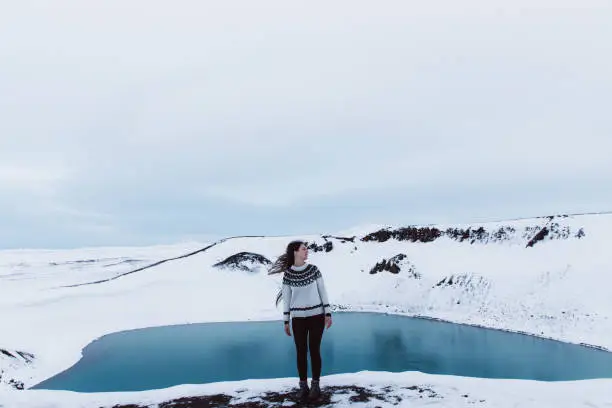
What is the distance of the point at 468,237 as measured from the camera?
48.7m

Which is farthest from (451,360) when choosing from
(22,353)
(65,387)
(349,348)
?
(22,353)

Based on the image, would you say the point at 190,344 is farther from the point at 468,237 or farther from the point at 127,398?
the point at 468,237

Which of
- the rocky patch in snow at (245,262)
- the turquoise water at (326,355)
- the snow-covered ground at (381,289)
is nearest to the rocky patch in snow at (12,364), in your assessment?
the snow-covered ground at (381,289)

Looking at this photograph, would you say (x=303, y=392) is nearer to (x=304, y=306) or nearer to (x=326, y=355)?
(x=304, y=306)

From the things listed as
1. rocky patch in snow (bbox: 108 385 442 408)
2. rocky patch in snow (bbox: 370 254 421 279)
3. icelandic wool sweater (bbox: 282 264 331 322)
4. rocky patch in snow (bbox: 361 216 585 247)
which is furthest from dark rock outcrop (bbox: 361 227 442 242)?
icelandic wool sweater (bbox: 282 264 331 322)

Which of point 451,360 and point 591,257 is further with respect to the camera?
point 591,257

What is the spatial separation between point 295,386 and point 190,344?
22316 millimetres

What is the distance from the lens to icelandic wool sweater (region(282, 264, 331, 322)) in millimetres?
7246

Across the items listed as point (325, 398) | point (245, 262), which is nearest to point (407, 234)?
point (245, 262)

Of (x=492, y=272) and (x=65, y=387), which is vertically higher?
(x=492, y=272)

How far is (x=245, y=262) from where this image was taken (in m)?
51.6

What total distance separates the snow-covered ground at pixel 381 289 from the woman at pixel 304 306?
16312 millimetres

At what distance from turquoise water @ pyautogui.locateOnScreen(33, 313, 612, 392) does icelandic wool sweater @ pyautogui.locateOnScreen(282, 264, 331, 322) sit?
13.6m

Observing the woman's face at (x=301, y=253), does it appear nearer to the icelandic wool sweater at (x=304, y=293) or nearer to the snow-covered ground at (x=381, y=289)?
the icelandic wool sweater at (x=304, y=293)
